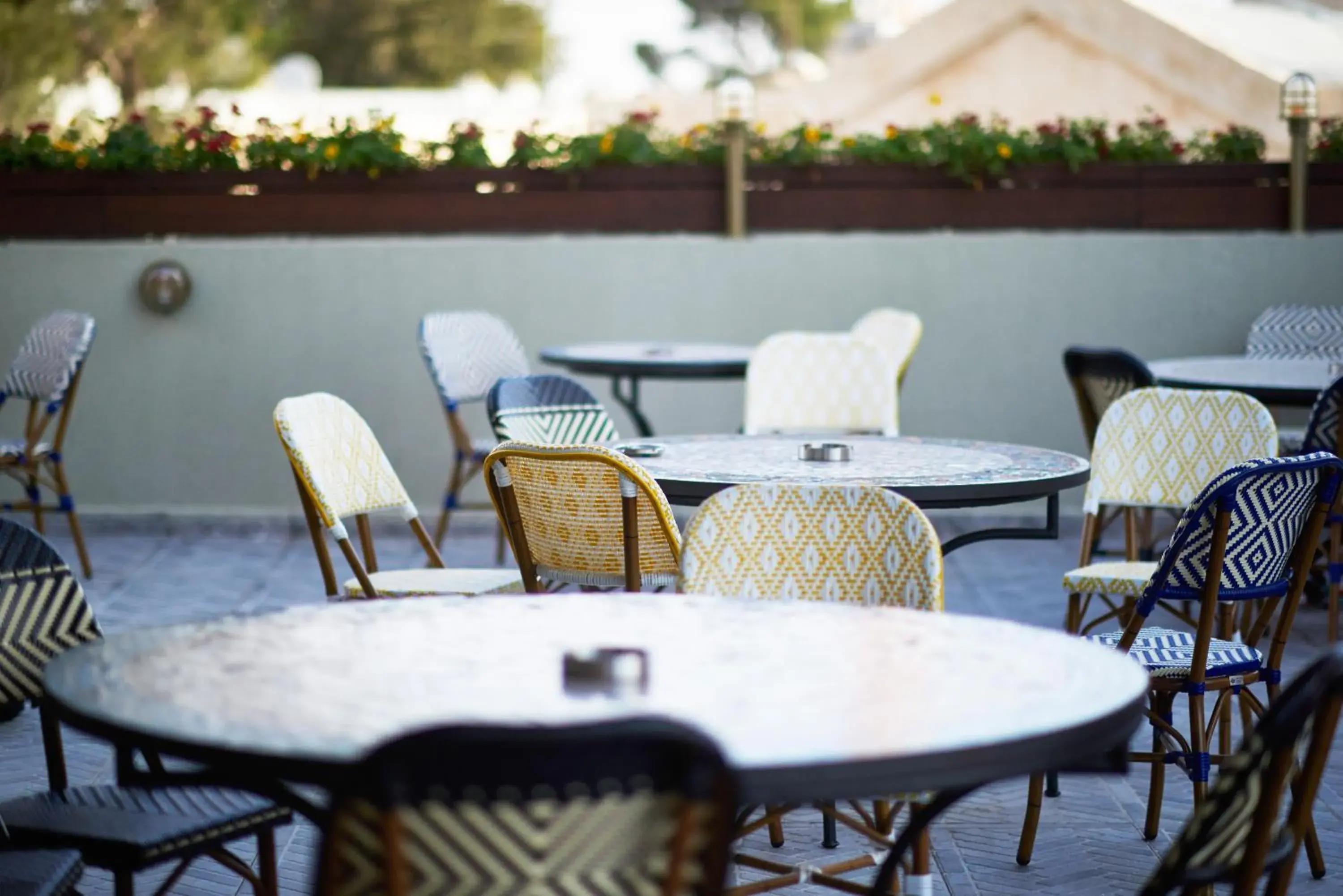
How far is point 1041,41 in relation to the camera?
14031mm

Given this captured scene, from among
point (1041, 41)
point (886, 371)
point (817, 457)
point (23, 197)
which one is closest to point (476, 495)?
point (23, 197)

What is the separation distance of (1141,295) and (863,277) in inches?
47.6

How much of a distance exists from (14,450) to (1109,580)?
398 cm

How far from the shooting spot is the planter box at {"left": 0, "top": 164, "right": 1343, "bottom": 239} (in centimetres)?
781

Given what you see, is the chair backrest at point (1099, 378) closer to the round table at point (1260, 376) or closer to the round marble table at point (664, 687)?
the round table at point (1260, 376)

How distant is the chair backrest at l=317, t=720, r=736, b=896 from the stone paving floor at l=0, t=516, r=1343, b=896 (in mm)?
385

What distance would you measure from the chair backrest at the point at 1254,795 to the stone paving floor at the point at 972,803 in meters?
0.34

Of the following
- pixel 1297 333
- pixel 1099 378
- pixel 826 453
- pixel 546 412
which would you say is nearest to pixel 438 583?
pixel 546 412

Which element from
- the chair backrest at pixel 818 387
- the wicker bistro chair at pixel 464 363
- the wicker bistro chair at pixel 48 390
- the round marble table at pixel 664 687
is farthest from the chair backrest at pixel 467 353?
the round marble table at pixel 664 687

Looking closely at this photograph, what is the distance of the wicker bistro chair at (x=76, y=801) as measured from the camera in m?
2.34

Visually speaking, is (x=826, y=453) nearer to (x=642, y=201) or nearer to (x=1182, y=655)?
(x=1182, y=655)

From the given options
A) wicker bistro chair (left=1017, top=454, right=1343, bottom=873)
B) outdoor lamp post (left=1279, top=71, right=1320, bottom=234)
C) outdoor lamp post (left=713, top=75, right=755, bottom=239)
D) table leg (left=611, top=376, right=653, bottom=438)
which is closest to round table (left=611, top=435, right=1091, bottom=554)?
wicker bistro chair (left=1017, top=454, right=1343, bottom=873)

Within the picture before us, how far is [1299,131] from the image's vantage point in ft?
25.3

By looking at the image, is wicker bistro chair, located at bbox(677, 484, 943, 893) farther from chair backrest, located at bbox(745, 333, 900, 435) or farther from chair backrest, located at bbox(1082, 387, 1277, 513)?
chair backrest, located at bbox(745, 333, 900, 435)
